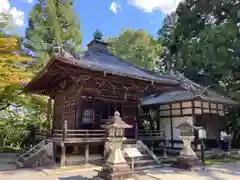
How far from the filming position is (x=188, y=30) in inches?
806

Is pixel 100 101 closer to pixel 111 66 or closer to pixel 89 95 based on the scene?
pixel 89 95

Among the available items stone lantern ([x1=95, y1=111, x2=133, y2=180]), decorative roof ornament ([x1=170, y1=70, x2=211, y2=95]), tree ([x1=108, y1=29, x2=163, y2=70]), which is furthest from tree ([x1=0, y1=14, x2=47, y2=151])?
tree ([x1=108, y1=29, x2=163, y2=70])

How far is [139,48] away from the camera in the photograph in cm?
2886

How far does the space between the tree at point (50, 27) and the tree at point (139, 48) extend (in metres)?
10.0

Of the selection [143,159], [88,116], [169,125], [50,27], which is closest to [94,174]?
[143,159]

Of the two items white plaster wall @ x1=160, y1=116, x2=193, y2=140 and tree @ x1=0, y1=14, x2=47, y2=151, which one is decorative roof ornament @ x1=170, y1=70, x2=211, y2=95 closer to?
white plaster wall @ x1=160, y1=116, x2=193, y2=140

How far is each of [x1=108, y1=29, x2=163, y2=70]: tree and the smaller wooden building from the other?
43.1ft

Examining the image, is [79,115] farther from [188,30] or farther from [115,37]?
[115,37]

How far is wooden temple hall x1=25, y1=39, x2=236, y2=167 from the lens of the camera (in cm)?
913

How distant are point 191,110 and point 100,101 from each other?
588cm

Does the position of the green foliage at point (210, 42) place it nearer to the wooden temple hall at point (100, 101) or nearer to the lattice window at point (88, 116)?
the wooden temple hall at point (100, 101)

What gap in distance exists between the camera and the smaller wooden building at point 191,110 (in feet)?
41.9

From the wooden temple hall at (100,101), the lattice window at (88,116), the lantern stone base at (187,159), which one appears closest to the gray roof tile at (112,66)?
the wooden temple hall at (100,101)

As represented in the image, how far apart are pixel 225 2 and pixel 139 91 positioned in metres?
12.7
